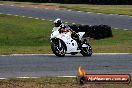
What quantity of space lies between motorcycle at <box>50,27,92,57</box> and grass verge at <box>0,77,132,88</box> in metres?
5.77

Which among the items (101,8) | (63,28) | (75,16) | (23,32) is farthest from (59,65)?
(101,8)

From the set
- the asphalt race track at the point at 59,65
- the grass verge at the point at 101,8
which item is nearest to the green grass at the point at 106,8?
the grass verge at the point at 101,8

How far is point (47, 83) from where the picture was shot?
1246 centimetres

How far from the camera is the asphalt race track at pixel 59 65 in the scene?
48.1 feet

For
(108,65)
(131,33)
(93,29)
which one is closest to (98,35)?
(93,29)

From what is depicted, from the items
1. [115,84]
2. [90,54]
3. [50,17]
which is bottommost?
[50,17]

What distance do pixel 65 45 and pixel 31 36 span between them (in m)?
11.3

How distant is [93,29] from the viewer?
28.4m

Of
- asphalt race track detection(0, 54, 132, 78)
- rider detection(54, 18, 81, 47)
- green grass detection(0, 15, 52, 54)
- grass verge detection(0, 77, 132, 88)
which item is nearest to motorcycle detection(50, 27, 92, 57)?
rider detection(54, 18, 81, 47)

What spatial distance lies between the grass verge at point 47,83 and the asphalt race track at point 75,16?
21755 millimetres

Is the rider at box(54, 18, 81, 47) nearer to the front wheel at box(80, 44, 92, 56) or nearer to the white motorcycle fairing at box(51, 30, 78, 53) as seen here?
the white motorcycle fairing at box(51, 30, 78, 53)

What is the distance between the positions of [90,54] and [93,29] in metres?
9.11

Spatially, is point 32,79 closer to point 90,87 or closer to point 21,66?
point 90,87

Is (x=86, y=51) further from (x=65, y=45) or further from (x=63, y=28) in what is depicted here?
(x=63, y=28)
